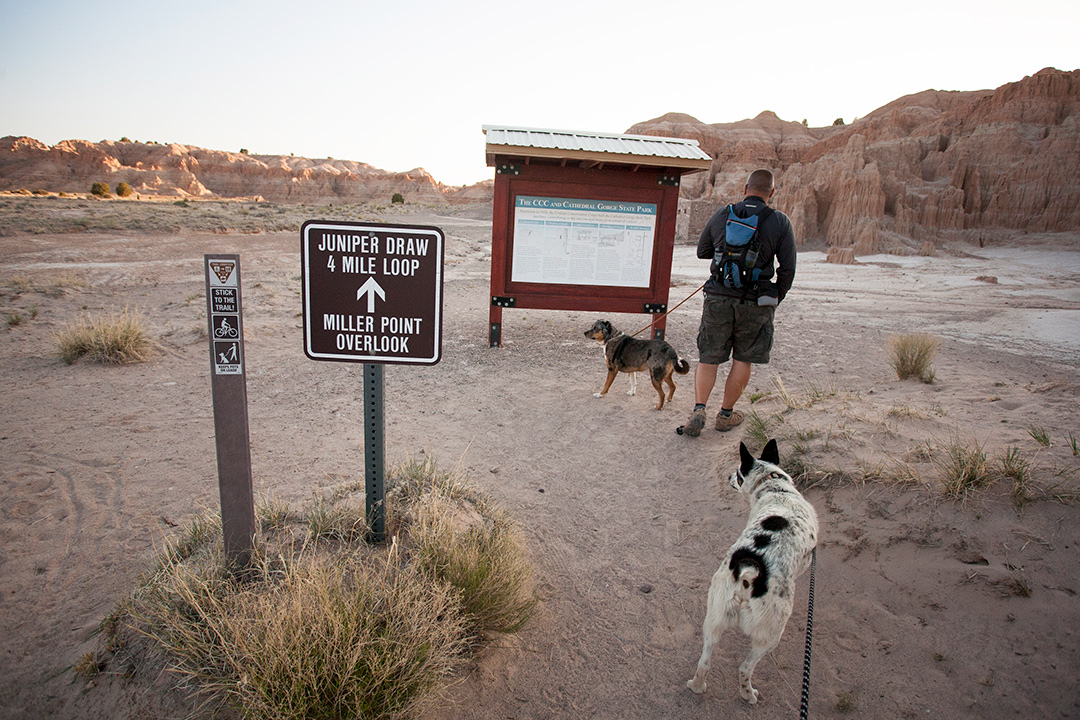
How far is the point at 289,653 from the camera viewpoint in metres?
2.01

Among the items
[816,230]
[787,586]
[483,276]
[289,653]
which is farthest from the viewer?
[816,230]

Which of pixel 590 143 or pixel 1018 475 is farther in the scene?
pixel 590 143

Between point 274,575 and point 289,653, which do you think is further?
point 274,575

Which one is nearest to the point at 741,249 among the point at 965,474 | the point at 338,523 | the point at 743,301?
the point at 743,301

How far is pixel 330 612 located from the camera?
2.11 m

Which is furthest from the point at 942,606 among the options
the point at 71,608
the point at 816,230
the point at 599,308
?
the point at 816,230

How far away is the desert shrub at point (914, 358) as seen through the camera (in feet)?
21.1

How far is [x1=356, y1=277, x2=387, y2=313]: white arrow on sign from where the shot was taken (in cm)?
261

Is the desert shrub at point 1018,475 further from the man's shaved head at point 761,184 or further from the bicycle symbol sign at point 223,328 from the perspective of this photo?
the bicycle symbol sign at point 223,328

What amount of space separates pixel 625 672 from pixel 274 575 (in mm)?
1764

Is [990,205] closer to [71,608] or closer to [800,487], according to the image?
[800,487]

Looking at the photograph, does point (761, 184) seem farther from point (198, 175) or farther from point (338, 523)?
point (198, 175)

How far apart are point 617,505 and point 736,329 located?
77.6 inches

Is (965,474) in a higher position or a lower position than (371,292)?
lower
